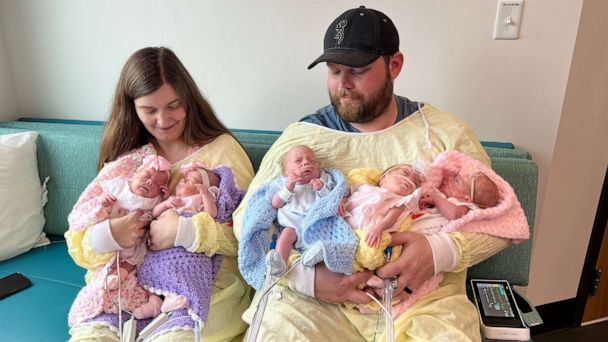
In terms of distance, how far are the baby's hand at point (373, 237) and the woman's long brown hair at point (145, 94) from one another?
0.78m

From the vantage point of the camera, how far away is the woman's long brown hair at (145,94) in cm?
151

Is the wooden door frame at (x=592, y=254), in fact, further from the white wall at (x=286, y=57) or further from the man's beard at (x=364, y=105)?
the man's beard at (x=364, y=105)

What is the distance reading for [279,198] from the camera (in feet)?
4.26

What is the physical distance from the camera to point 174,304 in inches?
50.6


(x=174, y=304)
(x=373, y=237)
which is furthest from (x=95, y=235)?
(x=373, y=237)

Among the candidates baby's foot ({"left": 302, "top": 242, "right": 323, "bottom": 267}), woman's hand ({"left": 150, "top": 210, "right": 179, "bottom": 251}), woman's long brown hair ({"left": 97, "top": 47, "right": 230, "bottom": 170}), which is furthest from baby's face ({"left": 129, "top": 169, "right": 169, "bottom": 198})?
baby's foot ({"left": 302, "top": 242, "right": 323, "bottom": 267})

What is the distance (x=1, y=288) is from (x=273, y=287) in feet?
3.53

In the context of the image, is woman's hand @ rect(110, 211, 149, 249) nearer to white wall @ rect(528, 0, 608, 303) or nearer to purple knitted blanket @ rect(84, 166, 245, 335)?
purple knitted blanket @ rect(84, 166, 245, 335)

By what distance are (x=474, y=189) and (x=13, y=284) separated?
5.49 feet

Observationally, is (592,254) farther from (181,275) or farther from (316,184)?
(181,275)

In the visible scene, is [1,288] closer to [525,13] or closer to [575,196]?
[525,13]

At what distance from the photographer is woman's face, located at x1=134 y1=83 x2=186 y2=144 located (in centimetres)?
150

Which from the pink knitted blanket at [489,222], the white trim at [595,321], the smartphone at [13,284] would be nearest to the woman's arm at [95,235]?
the smartphone at [13,284]

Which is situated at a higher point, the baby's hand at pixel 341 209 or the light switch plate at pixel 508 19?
the light switch plate at pixel 508 19
